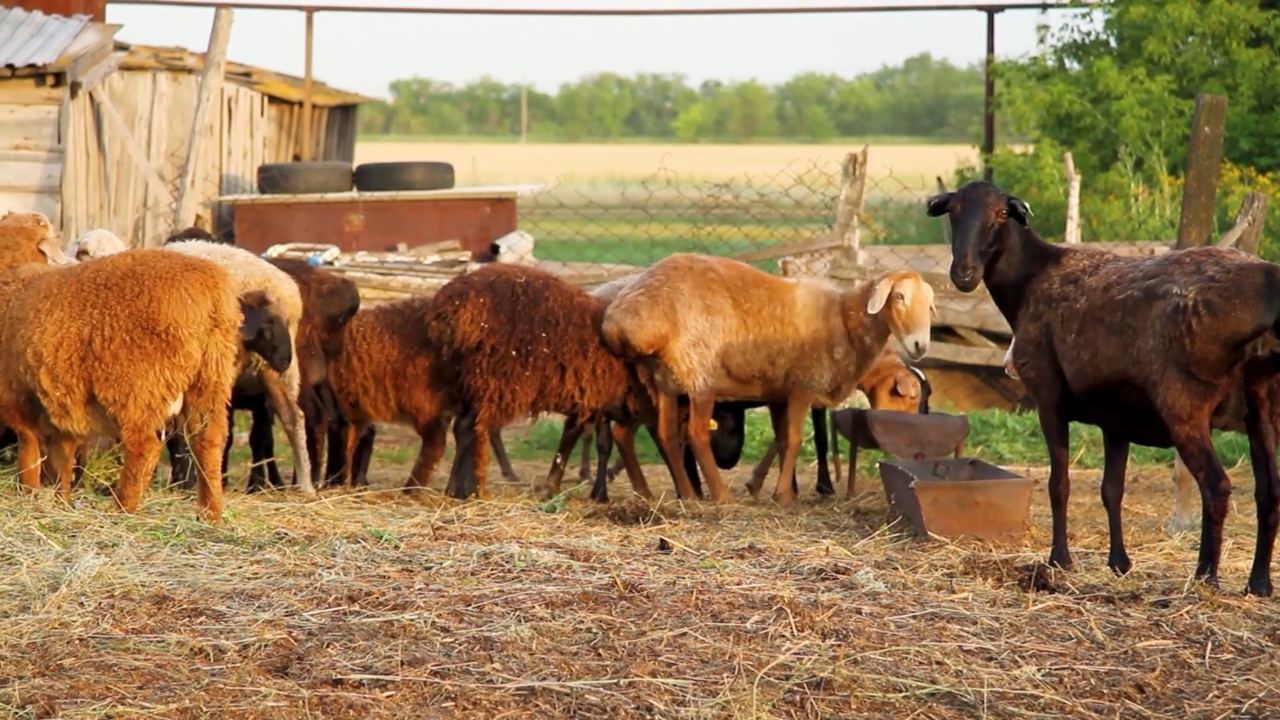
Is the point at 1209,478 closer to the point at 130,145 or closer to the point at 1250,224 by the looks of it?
the point at 1250,224

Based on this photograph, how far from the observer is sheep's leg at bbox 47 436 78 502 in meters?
8.12

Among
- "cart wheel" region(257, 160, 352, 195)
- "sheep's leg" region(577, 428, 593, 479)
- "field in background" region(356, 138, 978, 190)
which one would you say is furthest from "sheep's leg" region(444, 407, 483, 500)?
"field in background" region(356, 138, 978, 190)

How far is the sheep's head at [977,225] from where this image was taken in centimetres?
789

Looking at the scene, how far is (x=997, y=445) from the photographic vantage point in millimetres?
11891

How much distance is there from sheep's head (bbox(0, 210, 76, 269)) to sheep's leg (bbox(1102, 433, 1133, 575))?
18.9 ft

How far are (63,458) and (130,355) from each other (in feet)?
3.52

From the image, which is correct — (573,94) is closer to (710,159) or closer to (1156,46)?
(710,159)

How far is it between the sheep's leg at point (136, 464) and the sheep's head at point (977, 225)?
12.3 ft

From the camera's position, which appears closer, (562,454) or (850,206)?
(562,454)

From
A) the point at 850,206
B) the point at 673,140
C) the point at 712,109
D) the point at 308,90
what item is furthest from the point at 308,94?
the point at 712,109

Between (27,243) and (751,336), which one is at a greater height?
(27,243)

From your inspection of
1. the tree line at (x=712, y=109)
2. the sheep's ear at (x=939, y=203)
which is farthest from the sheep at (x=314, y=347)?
the tree line at (x=712, y=109)

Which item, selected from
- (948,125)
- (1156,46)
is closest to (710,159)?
(948,125)

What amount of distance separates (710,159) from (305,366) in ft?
131
